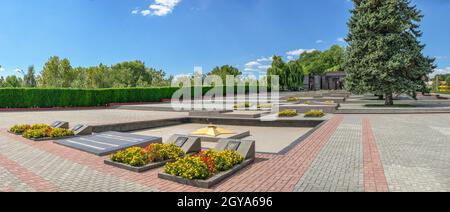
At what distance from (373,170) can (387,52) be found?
22.5m

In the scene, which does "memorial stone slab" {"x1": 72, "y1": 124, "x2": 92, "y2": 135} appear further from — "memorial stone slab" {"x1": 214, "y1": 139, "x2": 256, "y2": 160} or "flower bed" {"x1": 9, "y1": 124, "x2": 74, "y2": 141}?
"memorial stone slab" {"x1": 214, "y1": 139, "x2": 256, "y2": 160}

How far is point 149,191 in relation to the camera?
5.61 metres

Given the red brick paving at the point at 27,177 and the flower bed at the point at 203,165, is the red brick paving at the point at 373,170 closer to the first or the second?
the flower bed at the point at 203,165

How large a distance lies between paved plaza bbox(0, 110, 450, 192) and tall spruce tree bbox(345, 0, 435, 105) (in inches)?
658

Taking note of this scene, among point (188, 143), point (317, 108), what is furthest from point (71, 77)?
point (188, 143)

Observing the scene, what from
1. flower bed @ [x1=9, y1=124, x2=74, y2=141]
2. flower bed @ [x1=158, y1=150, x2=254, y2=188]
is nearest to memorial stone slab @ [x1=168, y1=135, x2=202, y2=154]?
flower bed @ [x1=158, y1=150, x2=254, y2=188]

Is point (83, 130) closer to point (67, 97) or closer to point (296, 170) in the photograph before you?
point (296, 170)

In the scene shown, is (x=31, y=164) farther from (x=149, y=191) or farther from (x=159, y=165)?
(x=149, y=191)

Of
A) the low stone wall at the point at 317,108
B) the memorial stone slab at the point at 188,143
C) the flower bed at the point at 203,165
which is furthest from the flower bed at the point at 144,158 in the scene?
the low stone wall at the point at 317,108

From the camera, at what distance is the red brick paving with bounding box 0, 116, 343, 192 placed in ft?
19.0

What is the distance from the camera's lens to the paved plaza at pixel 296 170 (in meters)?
5.78

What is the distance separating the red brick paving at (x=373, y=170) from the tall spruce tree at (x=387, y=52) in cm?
1776
